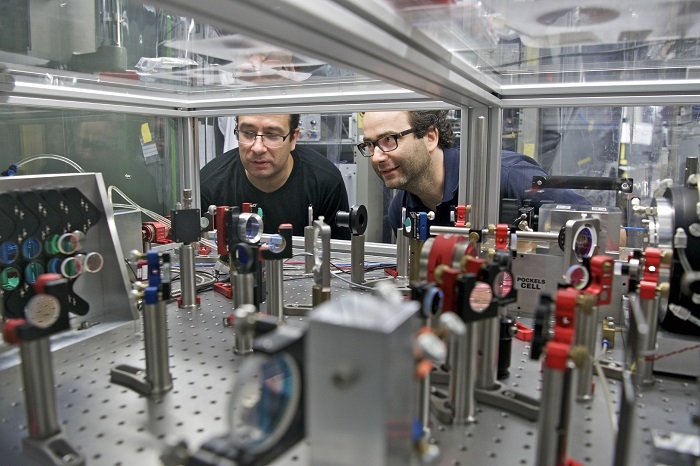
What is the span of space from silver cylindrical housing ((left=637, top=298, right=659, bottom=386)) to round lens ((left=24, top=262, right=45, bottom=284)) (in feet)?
3.89

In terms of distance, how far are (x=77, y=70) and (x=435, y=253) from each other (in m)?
1.29

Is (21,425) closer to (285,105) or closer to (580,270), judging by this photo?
(580,270)

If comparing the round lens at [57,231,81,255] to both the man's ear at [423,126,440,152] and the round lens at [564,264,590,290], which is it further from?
the man's ear at [423,126,440,152]

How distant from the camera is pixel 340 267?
1836 mm

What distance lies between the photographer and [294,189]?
3236mm

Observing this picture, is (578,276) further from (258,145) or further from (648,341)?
(258,145)

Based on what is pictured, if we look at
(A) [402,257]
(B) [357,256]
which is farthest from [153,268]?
(A) [402,257]

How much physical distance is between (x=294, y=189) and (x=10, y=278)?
2.19 m

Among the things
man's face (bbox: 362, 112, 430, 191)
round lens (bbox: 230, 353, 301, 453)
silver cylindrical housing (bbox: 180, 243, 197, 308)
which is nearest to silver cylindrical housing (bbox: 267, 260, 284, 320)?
silver cylindrical housing (bbox: 180, 243, 197, 308)

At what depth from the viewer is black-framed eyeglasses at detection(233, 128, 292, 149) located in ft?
9.95

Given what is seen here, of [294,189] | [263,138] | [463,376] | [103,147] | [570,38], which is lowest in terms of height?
[463,376]

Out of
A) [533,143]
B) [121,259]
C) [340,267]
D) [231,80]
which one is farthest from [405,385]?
[533,143]

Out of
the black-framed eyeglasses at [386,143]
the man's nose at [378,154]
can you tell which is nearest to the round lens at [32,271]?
the black-framed eyeglasses at [386,143]

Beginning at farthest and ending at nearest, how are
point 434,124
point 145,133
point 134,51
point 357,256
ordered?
point 434,124 → point 145,133 → point 134,51 → point 357,256
